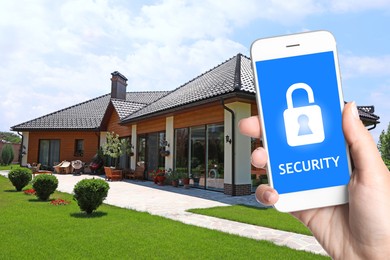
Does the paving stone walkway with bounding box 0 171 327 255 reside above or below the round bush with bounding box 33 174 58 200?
below

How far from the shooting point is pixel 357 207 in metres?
1.31

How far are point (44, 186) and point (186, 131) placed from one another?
6732 millimetres

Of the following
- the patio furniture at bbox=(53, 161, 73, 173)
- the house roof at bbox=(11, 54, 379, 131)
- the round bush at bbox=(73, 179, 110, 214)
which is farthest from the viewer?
the patio furniture at bbox=(53, 161, 73, 173)

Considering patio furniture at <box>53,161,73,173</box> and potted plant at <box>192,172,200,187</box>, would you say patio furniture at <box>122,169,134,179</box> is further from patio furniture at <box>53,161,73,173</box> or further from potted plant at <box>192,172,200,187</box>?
patio furniture at <box>53,161,73,173</box>

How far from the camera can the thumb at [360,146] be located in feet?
4.22

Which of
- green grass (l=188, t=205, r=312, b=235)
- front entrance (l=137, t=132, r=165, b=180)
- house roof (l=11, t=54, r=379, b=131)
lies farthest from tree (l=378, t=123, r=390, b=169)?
green grass (l=188, t=205, r=312, b=235)

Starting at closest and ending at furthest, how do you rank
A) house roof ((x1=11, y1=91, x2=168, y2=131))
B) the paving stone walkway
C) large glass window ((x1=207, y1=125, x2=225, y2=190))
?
the paving stone walkway → large glass window ((x1=207, y1=125, x2=225, y2=190)) → house roof ((x1=11, y1=91, x2=168, y2=131))

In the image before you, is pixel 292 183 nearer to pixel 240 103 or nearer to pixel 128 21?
pixel 128 21

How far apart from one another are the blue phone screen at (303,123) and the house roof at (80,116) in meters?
20.1

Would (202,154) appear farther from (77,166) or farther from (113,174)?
(77,166)

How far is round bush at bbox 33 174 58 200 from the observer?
9.48m

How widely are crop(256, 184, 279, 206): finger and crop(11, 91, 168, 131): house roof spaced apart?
20.2m

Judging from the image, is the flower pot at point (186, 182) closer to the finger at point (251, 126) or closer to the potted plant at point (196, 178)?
the potted plant at point (196, 178)

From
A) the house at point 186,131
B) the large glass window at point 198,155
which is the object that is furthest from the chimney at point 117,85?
the large glass window at point 198,155
